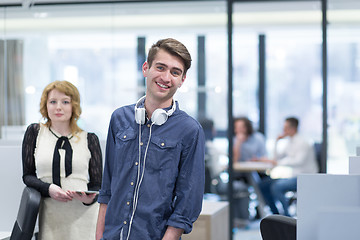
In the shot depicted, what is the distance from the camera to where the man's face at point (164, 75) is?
2057 mm

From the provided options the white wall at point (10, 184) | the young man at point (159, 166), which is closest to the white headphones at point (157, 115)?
the young man at point (159, 166)

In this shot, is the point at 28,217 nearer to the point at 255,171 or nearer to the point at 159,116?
the point at 159,116

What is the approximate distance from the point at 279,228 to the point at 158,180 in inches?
24.7

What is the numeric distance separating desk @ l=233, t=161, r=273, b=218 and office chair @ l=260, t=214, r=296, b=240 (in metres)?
4.33

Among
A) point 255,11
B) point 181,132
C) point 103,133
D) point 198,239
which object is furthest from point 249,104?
point 181,132

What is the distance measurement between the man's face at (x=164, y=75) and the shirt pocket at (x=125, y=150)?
18 centimetres

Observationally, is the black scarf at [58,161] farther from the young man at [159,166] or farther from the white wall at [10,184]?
the young man at [159,166]

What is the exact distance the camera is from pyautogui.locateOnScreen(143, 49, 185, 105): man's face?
6.75 feet

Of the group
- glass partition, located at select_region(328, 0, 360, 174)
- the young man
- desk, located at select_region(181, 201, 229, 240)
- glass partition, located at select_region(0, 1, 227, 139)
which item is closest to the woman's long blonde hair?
the young man

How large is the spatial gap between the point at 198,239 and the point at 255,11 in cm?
299

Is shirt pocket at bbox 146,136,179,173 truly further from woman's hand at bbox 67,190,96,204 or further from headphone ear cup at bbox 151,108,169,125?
woman's hand at bbox 67,190,96,204

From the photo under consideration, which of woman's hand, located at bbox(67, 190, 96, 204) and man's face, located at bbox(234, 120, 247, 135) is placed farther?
man's face, located at bbox(234, 120, 247, 135)

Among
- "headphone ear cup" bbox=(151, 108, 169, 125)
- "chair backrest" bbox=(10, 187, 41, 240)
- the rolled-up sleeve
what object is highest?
"headphone ear cup" bbox=(151, 108, 169, 125)

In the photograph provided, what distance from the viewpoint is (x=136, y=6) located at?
5648mm
